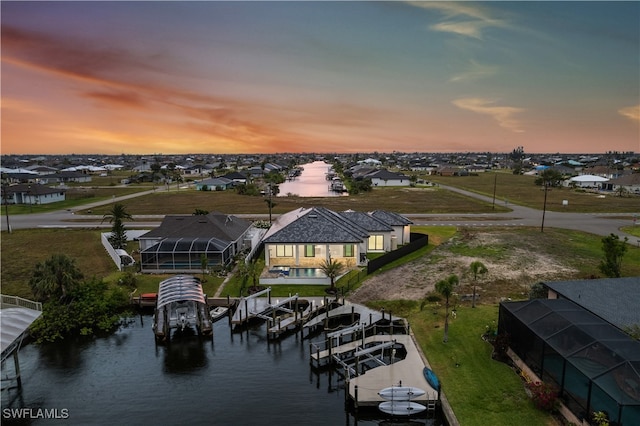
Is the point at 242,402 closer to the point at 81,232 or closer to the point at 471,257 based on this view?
the point at 471,257

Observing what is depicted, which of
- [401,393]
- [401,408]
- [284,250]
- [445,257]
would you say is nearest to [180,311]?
[284,250]

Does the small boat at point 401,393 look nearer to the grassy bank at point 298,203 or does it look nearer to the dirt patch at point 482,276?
the dirt patch at point 482,276

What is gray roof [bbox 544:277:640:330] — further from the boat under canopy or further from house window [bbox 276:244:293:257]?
the boat under canopy

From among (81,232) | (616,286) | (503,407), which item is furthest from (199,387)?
(81,232)

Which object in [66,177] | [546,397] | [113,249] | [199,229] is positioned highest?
[66,177]

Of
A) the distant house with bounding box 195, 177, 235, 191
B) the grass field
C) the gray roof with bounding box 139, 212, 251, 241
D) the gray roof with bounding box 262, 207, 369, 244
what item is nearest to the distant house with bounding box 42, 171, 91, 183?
the distant house with bounding box 195, 177, 235, 191

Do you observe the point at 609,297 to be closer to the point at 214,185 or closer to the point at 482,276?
the point at 482,276
